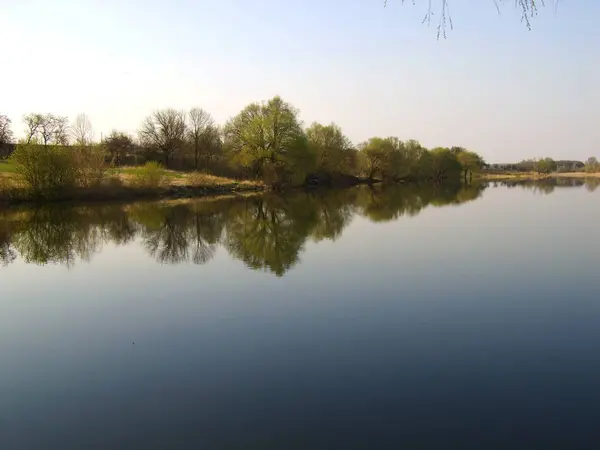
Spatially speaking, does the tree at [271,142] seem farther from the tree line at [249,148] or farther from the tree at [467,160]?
the tree at [467,160]

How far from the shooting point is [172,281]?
33.8 ft

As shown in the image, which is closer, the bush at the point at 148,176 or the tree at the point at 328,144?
the bush at the point at 148,176

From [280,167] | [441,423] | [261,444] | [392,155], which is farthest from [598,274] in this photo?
[392,155]

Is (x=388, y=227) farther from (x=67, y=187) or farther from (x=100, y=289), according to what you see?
(x=67, y=187)

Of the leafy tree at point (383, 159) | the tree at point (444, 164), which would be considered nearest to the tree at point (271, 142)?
the leafy tree at point (383, 159)

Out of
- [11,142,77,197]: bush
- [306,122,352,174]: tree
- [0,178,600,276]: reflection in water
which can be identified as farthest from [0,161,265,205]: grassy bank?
[306,122,352,174]: tree

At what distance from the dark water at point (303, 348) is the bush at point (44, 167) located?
49.4 feet

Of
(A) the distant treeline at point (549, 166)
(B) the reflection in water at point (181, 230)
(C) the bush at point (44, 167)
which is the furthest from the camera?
(A) the distant treeline at point (549, 166)

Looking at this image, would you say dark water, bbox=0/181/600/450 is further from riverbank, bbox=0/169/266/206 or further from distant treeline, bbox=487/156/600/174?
Answer: distant treeline, bbox=487/156/600/174

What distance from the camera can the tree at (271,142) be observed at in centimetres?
4516

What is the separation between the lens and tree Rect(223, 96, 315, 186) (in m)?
45.2

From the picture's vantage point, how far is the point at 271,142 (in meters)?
45.6

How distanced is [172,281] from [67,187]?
2229 cm

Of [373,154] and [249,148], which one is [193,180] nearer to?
[249,148]
